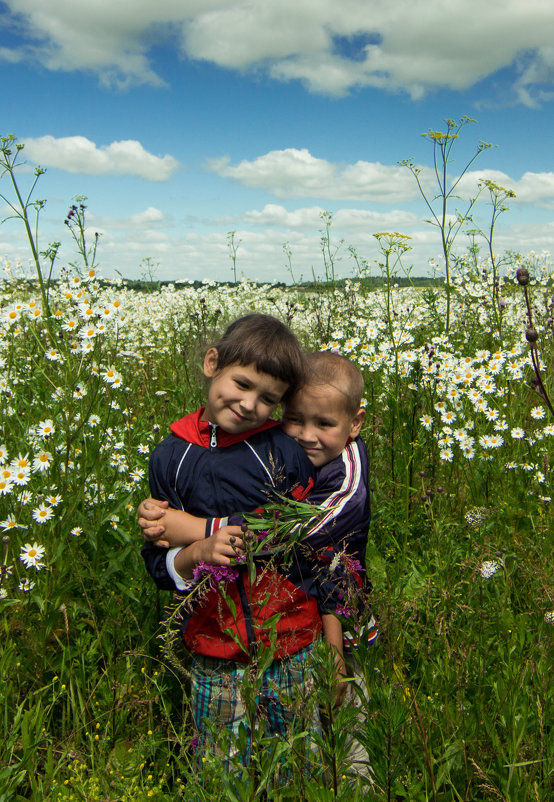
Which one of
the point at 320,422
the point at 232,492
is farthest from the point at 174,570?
the point at 320,422

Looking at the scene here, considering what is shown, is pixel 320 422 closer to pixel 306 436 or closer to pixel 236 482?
pixel 306 436

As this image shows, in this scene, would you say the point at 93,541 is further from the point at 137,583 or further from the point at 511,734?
the point at 511,734

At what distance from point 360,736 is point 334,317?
18.2ft

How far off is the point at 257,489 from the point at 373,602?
2.41 feet

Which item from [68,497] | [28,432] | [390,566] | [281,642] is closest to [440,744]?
[281,642]

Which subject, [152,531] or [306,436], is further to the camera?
[306,436]

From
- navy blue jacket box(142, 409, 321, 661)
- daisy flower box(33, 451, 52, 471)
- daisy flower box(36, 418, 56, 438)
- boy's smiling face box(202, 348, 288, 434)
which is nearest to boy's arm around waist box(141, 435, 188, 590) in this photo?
navy blue jacket box(142, 409, 321, 661)

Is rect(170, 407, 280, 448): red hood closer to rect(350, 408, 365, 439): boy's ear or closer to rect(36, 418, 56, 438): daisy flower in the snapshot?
rect(350, 408, 365, 439): boy's ear

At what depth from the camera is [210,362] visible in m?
2.42

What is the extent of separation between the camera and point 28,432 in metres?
3.45

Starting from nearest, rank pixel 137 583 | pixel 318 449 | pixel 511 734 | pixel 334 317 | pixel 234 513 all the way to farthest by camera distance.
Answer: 1. pixel 511 734
2. pixel 234 513
3. pixel 318 449
4. pixel 137 583
5. pixel 334 317

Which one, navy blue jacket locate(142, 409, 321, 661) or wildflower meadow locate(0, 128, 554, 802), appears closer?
wildflower meadow locate(0, 128, 554, 802)

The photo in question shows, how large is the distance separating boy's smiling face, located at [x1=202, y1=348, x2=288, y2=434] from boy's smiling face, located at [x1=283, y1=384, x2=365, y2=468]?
0.34ft

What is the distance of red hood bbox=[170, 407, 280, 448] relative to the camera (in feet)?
7.47
